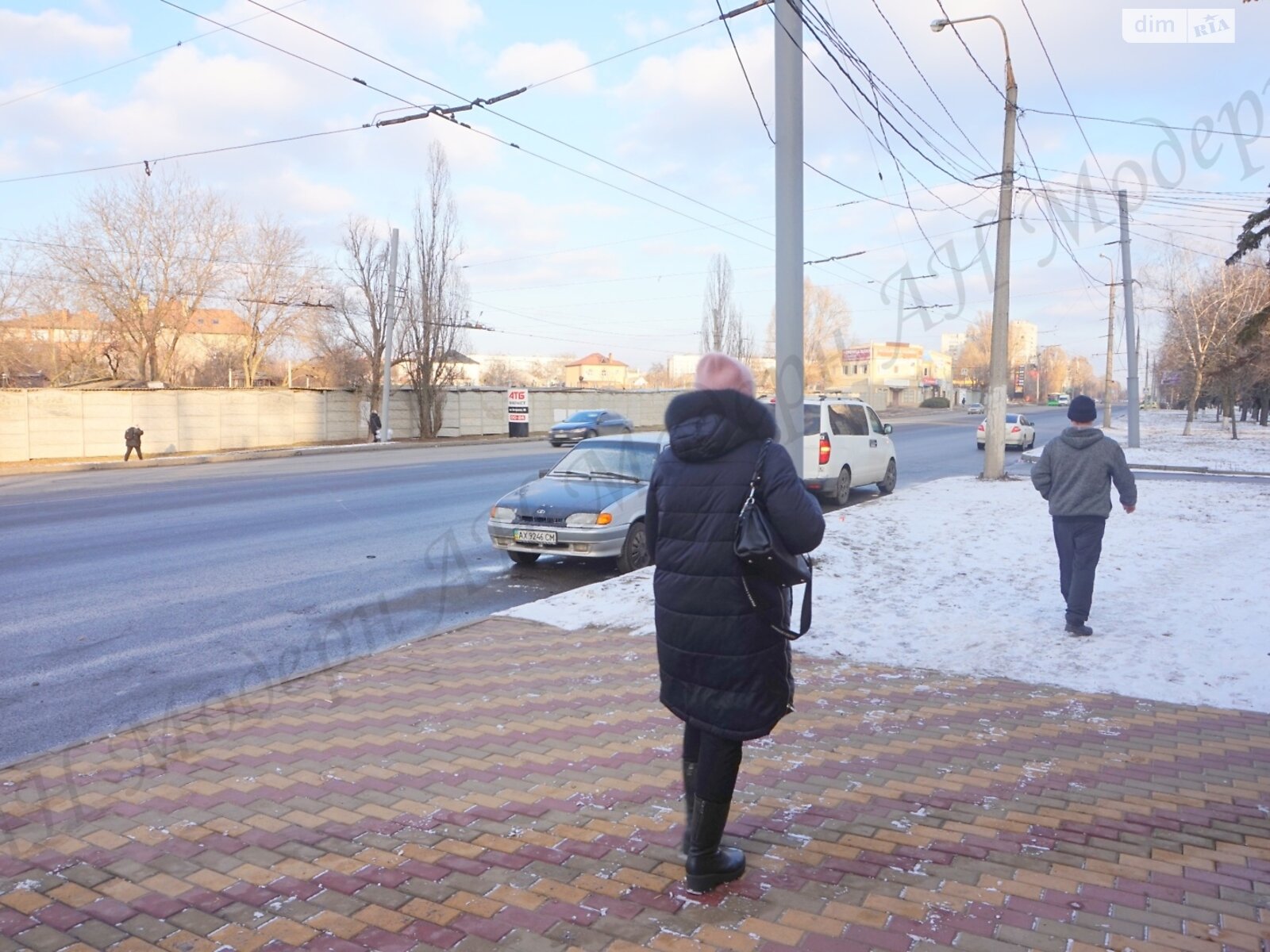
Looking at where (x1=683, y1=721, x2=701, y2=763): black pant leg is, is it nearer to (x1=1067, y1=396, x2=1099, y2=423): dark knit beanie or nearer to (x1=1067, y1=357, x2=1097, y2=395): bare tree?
(x1=1067, y1=396, x2=1099, y2=423): dark knit beanie

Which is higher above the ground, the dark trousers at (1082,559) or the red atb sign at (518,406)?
the red atb sign at (518,406)

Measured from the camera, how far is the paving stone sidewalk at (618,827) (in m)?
2.91

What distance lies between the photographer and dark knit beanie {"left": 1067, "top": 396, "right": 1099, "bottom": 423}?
659 centimetres

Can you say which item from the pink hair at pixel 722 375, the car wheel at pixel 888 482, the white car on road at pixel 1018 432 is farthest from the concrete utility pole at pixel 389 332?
the pink hair at pixel 722 375

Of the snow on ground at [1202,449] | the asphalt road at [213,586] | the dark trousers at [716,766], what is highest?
the dark trousers at [716,766]

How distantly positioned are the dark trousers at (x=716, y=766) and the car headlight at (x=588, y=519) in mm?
6396

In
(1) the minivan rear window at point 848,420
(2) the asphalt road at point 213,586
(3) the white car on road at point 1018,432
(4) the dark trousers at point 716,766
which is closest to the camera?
(4) the dark trousers at point 716,766

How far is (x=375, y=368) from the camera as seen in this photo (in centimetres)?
4231

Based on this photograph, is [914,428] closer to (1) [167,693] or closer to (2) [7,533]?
(2) [7,533]

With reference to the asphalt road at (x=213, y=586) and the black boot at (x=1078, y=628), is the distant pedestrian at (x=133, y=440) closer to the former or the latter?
the asphalt road at (x=213, y=586)

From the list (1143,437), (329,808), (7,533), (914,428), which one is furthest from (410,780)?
(914,428)

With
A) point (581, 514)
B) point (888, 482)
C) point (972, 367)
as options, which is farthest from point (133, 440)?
point (972, 367)

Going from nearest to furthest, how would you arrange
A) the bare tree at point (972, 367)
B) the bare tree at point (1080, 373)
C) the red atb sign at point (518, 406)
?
1. the red atb sign at point (518, 406)
2. the bare tree at point (972, 367)
3. the bare tree at point (1080, 373)

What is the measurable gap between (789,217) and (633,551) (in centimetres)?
392
